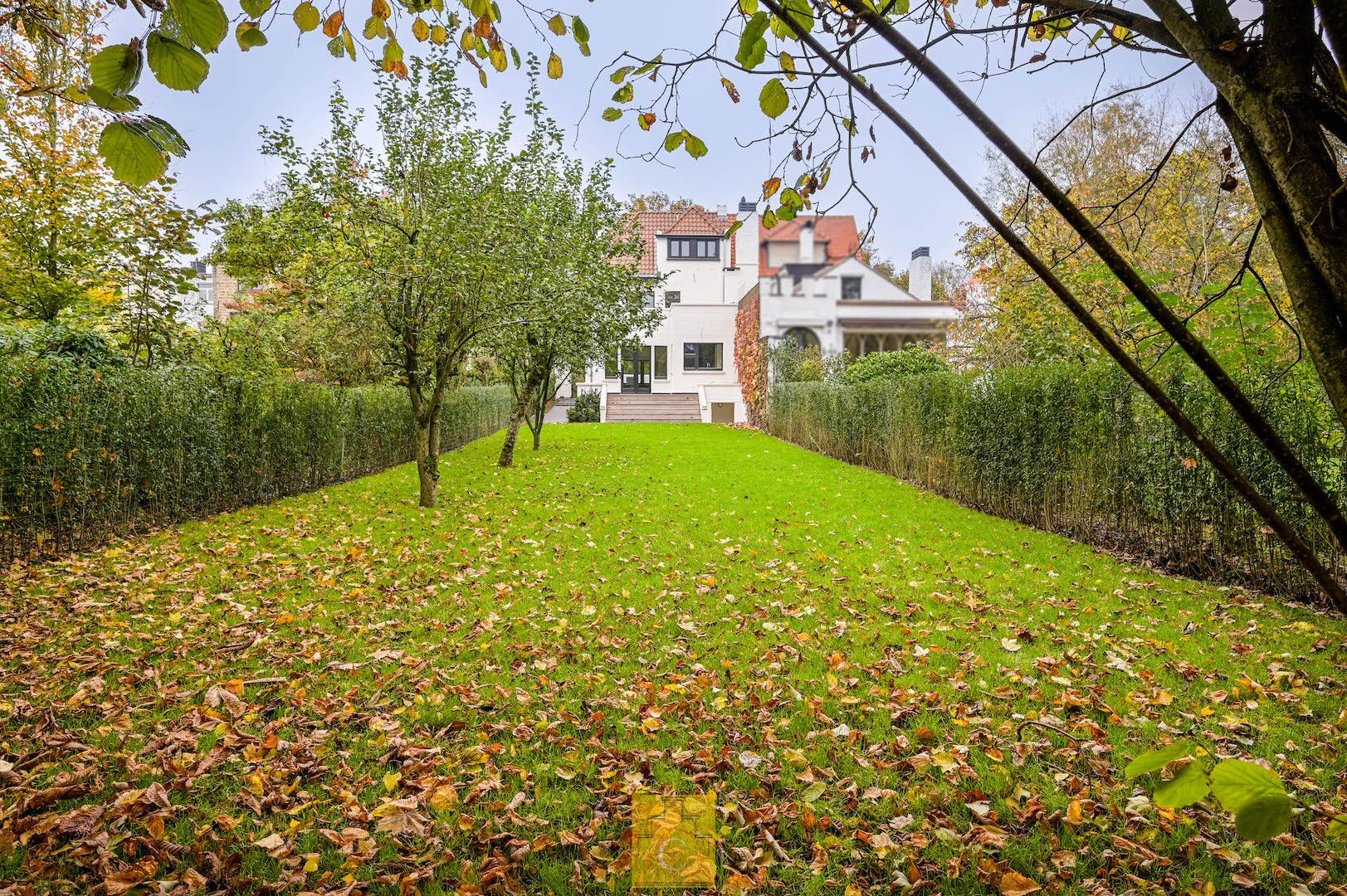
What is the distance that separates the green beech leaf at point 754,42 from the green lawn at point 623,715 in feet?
8.60

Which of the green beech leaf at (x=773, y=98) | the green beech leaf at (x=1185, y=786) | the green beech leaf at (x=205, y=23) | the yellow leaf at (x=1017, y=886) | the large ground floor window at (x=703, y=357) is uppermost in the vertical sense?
the large ground floor window at (x=703, y=357)

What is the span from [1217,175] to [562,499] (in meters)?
15.0

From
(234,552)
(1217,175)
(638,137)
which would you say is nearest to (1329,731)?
(638,137)

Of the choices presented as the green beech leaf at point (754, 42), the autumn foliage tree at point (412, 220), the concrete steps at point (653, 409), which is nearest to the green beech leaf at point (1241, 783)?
the green beech leaf at point (754, 42)

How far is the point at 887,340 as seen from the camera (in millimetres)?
24734

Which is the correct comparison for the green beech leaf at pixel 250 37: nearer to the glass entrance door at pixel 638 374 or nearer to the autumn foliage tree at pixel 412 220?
the autumn foliage tree at pixel 412 220

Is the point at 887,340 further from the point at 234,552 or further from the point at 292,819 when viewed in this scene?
the point at 292,819

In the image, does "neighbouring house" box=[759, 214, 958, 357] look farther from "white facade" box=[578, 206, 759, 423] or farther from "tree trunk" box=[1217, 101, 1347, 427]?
"tree trunk" box=[1217, 101, 1347, 427]

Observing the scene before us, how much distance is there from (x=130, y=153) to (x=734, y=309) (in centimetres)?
3289

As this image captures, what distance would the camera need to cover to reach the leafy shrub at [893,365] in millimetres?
17906

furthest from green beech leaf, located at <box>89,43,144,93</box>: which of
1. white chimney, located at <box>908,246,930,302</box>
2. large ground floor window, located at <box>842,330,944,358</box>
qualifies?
white chimney, located at <box>908,246,930,302</box>

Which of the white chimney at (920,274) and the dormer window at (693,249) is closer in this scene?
the white chimney at (920,274)

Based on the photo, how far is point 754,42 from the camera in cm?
122

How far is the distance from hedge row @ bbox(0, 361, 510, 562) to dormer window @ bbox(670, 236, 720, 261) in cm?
2588
